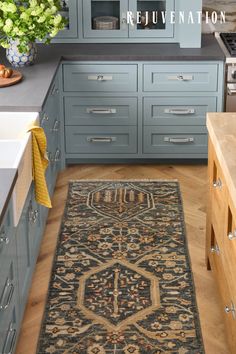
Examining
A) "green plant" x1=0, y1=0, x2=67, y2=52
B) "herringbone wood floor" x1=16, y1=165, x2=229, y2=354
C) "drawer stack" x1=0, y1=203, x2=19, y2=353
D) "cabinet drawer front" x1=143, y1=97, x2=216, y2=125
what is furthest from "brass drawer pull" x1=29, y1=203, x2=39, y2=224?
"cabinet drawer front" x1=143, y1=97, x2=216, y2=125

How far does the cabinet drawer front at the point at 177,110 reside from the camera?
5582 mm

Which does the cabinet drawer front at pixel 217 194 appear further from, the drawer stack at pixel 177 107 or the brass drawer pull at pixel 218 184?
the drawer stack at pixel 177 107

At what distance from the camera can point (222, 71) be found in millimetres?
5457

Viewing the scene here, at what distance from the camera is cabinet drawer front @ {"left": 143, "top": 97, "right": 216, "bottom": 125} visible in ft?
18.3

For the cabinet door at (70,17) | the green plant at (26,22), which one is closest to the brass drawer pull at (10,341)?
the green plant at (26,22)

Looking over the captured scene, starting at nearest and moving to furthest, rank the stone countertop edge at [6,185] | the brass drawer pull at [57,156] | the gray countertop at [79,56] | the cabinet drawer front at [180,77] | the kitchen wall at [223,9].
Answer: the stone countertop edge at [6,185] → the gray countertop at [79,56] → the brass drawer pull at [57,156] → the cabinet drawer front at [180,77] → the kitchen wall at [223,9]

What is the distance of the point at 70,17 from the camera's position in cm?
579

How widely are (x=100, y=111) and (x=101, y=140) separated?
217 mm

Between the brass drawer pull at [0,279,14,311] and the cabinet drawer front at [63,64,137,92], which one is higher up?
the cabinet drawer front at [63,64,137,92]

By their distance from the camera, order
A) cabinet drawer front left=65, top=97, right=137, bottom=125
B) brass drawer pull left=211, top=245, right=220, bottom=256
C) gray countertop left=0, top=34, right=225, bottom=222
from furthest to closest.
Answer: cabinet drawer front left=65, top=97, right=137, bottom=125
gray countertop left=0, top=34, right=225, bottom=222
brass drawer pull left=211, top=245, right=220, bottom=256

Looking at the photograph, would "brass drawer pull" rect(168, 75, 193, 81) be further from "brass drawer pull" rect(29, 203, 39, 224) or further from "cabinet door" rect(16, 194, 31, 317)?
"cabinet door" rect(16, 194, 31, 317)

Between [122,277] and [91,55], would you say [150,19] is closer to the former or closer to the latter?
[91,55]

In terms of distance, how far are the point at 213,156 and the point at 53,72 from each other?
64.5 inches

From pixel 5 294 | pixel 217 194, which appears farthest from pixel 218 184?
pixel 5 294
